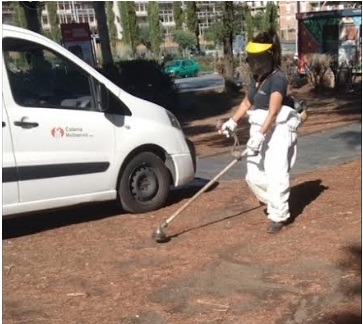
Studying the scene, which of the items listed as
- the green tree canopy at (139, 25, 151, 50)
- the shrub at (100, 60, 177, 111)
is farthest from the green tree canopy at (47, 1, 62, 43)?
the shrub at (100, 60, 177, 111)

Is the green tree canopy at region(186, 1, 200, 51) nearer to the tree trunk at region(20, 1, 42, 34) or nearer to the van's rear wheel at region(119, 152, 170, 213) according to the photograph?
the tree trunk at region(20, 1, 42, 34)

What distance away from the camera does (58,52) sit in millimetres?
5699

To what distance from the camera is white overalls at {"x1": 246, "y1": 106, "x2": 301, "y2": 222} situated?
500 cm

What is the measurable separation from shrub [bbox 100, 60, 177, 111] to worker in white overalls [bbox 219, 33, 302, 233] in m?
13.0

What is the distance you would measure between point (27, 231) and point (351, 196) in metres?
3.35

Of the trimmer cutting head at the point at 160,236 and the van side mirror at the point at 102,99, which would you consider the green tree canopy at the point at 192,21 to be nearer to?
the van side mirror at the point at 102,99

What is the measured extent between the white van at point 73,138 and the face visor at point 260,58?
5.04 ft

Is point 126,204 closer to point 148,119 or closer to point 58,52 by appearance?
point 148,119

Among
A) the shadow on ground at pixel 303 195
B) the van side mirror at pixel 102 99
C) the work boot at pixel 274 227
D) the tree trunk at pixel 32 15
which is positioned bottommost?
the shadow on ground at pixel 303 195

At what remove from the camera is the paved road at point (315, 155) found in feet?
27.0

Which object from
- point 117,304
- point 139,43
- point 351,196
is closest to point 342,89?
point 351,196

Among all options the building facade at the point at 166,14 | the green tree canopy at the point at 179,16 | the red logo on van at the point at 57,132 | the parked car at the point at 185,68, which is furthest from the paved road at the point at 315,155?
the green tree canopy at the point at 179,16

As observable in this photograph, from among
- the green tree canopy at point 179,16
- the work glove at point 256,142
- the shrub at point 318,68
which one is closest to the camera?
the work glove at point 256,142

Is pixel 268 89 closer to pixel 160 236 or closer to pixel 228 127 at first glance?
pixel 228 127
